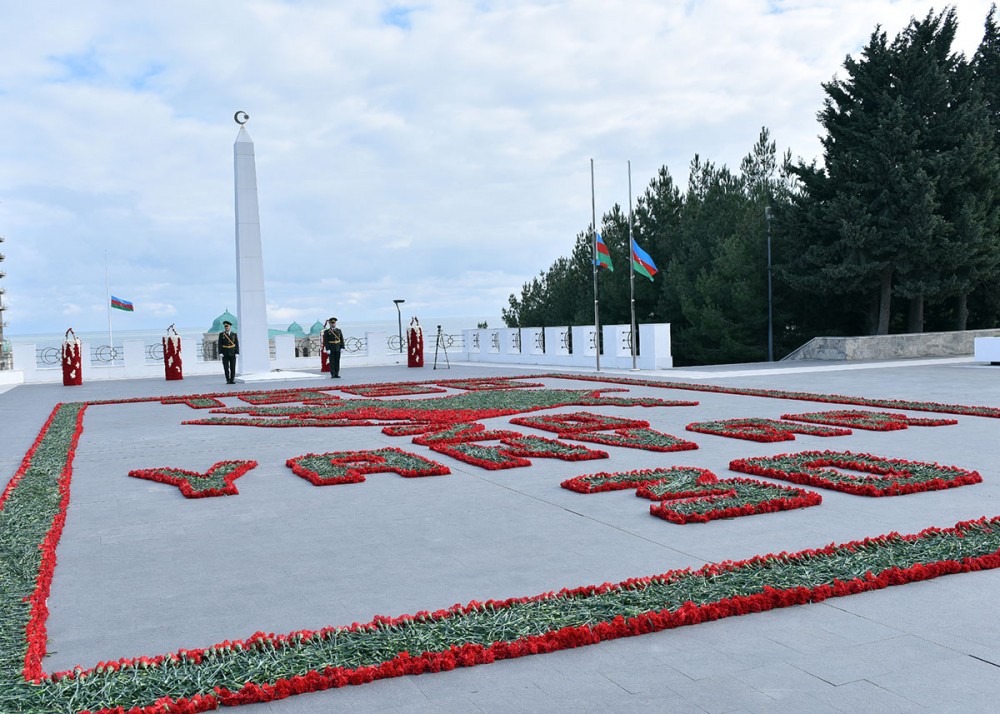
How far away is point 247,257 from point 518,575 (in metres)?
19.2

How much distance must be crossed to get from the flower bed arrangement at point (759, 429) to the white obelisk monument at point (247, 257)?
14847mm

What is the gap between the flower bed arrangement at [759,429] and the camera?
27.3 feet

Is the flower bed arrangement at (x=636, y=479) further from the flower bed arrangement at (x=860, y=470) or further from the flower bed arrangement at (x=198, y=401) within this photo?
the flower bed arrangement at (x=198, y=401)

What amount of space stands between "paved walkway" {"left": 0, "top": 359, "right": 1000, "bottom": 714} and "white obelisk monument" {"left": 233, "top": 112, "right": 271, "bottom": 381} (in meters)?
13.5

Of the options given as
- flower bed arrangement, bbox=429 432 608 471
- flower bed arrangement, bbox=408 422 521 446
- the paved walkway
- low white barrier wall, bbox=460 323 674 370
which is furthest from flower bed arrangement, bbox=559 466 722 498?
low white barrier wall, bbox=460 323 674 370

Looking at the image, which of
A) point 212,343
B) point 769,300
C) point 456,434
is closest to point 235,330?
point 212,343

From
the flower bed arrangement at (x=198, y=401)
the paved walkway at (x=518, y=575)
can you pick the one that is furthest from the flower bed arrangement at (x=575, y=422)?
the flower bed arrangement at (x=198, y=401)

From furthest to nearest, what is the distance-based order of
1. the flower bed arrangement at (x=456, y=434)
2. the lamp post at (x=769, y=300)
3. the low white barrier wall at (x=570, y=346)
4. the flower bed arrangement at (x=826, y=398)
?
the lamp post at (x=769, y=300) → the low white barrier wall at (x=570, y=346) → the flower bed arrangement at (x=826, y=398) → the flower bed arrangement at (x=456, y=434)

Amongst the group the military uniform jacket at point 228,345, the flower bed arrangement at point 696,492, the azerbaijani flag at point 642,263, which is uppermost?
the azerbaijani flag at point 642,263

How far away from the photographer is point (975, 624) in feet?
11.0

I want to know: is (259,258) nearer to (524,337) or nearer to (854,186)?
(524,337)

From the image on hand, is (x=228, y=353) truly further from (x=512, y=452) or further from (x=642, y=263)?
(x=512, y=452)

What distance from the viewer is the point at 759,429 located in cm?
893

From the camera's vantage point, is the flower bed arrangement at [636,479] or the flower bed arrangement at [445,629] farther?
the flower bed arrangement at [636,479]
